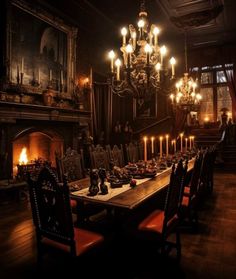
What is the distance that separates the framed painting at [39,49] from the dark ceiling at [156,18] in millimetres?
430

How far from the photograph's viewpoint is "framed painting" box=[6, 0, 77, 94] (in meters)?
4.82

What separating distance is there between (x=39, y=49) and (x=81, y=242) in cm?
497

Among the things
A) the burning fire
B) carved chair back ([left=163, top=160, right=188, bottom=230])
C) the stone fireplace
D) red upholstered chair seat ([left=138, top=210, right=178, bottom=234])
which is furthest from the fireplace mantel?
carved chair back ([left=163, top=160, right=188, bottom=230])

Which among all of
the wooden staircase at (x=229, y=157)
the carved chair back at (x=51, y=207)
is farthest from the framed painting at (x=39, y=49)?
the wooden staircase at (x=229, y=157)

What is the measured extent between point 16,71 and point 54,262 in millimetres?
4005

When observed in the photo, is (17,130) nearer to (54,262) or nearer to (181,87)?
(54,262)

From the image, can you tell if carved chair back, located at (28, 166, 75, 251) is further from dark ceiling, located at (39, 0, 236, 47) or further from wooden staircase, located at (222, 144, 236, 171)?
wooden staircase, located at (222, 144, 236, 171)

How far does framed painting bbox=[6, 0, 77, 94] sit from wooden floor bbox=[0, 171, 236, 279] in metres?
3.20

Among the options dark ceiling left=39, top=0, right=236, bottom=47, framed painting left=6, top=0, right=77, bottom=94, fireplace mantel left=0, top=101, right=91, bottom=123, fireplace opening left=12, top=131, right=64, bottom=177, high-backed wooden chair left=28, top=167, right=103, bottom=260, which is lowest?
high-backed wooden chair left=28, top=167, right=103, bottom=260

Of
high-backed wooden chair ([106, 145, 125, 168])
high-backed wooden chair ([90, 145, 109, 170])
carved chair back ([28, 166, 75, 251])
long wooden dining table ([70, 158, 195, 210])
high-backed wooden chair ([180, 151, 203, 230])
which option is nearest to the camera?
carved chair back ([28, 166, 75, 251])

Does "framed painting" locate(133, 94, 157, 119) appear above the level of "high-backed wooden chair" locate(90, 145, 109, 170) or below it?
above

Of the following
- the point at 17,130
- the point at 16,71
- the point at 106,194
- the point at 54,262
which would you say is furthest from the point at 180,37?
the point at 54,262

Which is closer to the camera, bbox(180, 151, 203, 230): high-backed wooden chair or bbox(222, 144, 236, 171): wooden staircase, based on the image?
bbox(180, 151, 203, 230): high-backed wooden chair

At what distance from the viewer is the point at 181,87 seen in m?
5.96
